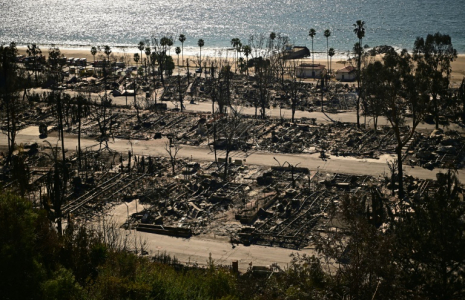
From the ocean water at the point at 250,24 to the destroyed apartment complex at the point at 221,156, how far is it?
4734 centimetres

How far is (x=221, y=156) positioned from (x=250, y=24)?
114866 millimetres

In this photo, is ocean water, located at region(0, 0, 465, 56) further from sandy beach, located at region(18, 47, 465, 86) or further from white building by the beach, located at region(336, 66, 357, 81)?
white building by the beach, located at region(336, 66, 357, 81)

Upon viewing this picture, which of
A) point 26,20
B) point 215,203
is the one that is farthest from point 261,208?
point 26,20

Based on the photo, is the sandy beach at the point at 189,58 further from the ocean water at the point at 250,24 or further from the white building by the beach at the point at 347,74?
the ocean water at the point at 250,24

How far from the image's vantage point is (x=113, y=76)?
8625 centimetres

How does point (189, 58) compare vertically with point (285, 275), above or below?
above

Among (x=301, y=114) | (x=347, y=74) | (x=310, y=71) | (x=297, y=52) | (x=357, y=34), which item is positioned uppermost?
(x=357, y=34)

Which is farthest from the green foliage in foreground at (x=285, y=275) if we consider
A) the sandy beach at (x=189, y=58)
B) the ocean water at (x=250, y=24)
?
the ocean water at (x=250, y=24)

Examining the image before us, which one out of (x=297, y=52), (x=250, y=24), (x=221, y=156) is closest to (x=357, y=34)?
(x=221, y=156)

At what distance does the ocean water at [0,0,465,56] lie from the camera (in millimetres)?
133875

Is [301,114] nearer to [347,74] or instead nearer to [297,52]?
[347,74]

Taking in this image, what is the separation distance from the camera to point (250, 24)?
164m

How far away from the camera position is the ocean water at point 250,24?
134 metres

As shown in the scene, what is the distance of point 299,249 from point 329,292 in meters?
12.6
